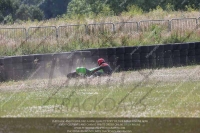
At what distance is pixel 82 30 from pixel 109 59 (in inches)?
250

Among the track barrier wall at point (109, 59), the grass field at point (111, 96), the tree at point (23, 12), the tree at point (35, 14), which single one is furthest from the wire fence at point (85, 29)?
the tree at point (35, 14)

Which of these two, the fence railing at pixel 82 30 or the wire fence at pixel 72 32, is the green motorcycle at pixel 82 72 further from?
the fence railing at pixel 82 30

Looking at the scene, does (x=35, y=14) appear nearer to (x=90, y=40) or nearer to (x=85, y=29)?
(x=85, y=29)

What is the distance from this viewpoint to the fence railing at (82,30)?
29.2m

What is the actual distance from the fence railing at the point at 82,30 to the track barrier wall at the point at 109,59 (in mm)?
4847

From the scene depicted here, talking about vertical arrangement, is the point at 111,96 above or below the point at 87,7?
above

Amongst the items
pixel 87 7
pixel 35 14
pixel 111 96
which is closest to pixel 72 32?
pixel 111 96

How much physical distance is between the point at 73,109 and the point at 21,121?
171cm

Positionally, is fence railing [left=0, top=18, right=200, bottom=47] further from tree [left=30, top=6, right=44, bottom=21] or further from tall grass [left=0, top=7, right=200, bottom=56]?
tree [left=30, top=6, right=44, bottom=21]

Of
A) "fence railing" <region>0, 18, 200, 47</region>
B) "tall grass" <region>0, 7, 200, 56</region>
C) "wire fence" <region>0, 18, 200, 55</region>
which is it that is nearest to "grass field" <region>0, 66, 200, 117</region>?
"tall grass" <region>0, 7, 200, 56</region>

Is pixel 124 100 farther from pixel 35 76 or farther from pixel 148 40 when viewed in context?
pixel 148 40

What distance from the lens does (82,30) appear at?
2995 cm

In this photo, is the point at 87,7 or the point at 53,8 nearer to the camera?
the point at 87,7

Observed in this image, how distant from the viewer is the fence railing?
2920 centimetres
